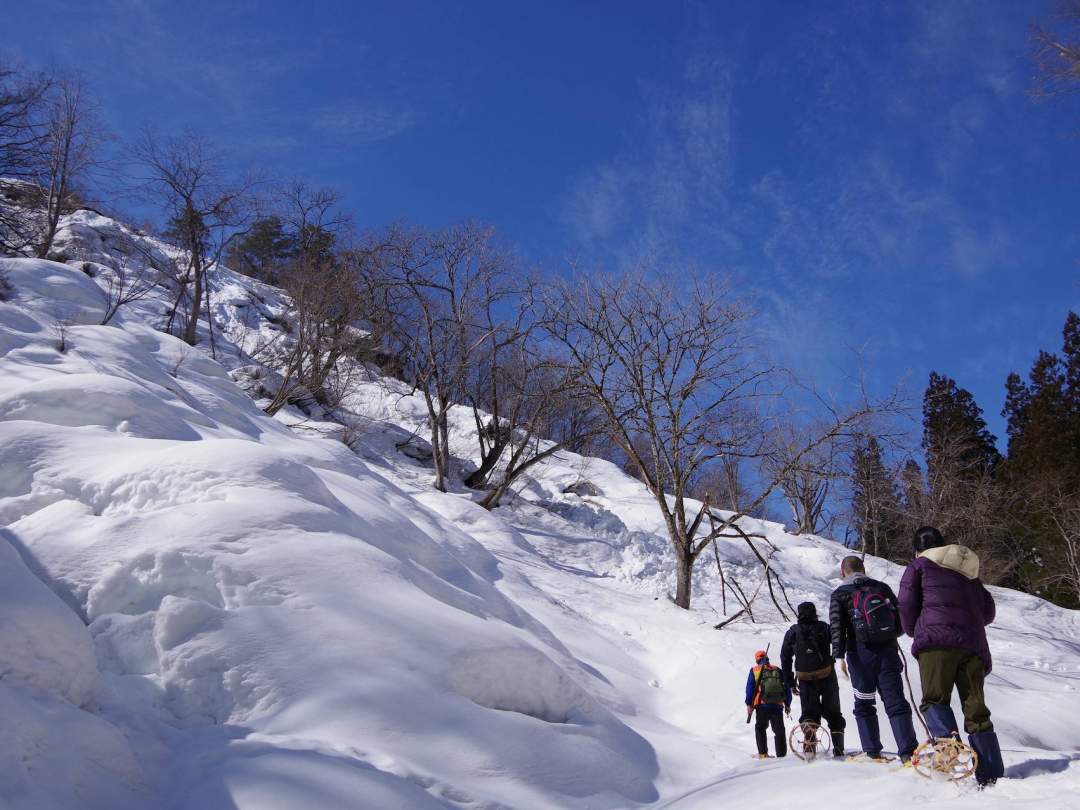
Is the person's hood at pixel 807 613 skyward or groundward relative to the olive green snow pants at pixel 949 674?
skyward

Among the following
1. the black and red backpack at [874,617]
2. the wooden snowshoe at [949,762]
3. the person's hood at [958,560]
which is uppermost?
the person's hood at [958,560]

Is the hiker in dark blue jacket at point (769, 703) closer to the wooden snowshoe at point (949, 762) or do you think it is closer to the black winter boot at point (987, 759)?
the wooden snowshoe at point (949, 762)

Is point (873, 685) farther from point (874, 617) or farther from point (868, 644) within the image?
point (874, 617)

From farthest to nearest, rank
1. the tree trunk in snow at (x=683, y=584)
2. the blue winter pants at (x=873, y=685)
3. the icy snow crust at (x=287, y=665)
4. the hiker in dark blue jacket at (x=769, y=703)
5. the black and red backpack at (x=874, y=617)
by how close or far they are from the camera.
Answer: the tree trunk in snow at (x=683, y=584), the hiker in dark blue jacket at (x=769, y=703), the black and red backpack at (x=874, y=617), the blue winter pants at (x=873, y=685), the icy snow crust at (x=287, y=665)

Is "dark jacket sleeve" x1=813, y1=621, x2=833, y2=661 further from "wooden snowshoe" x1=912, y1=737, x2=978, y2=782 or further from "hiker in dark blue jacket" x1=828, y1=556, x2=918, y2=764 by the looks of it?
"wooden snowshoe" x1=912, y1=737, x2=978, y2=782

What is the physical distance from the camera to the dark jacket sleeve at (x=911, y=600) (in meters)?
4.64

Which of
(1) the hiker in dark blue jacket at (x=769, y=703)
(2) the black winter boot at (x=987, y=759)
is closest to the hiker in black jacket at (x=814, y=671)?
(1) the hiker in dark blue jacket at (x=769, y=703)

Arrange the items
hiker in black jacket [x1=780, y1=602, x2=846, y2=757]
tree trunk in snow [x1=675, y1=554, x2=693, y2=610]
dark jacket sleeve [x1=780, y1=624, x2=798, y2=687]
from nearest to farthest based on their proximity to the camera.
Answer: hiker in black jacket [x1=780, y1=602, x2=846, y2=757], dark jacket sleeve [x1=780, y1=624, x2=798, y2=687], tree trunk in snow [x1=675, y1=554, x2=693, y2=610]

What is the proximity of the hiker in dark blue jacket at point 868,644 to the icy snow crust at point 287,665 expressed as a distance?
26.7 inches

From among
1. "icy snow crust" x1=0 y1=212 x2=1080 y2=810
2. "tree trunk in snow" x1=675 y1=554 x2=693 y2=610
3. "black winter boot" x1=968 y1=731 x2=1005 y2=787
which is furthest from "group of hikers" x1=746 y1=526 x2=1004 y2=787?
"tree trunk in snow" x1=675 y1=554 x2=693 y2=610

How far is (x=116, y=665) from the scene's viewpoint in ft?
13.7

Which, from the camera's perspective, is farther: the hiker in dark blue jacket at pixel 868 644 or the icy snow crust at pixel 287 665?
the hiker in dark blue jacket at pixel 868 644

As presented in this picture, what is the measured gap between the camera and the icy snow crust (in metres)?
3.31

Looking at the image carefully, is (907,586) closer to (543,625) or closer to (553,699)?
(553,699)
